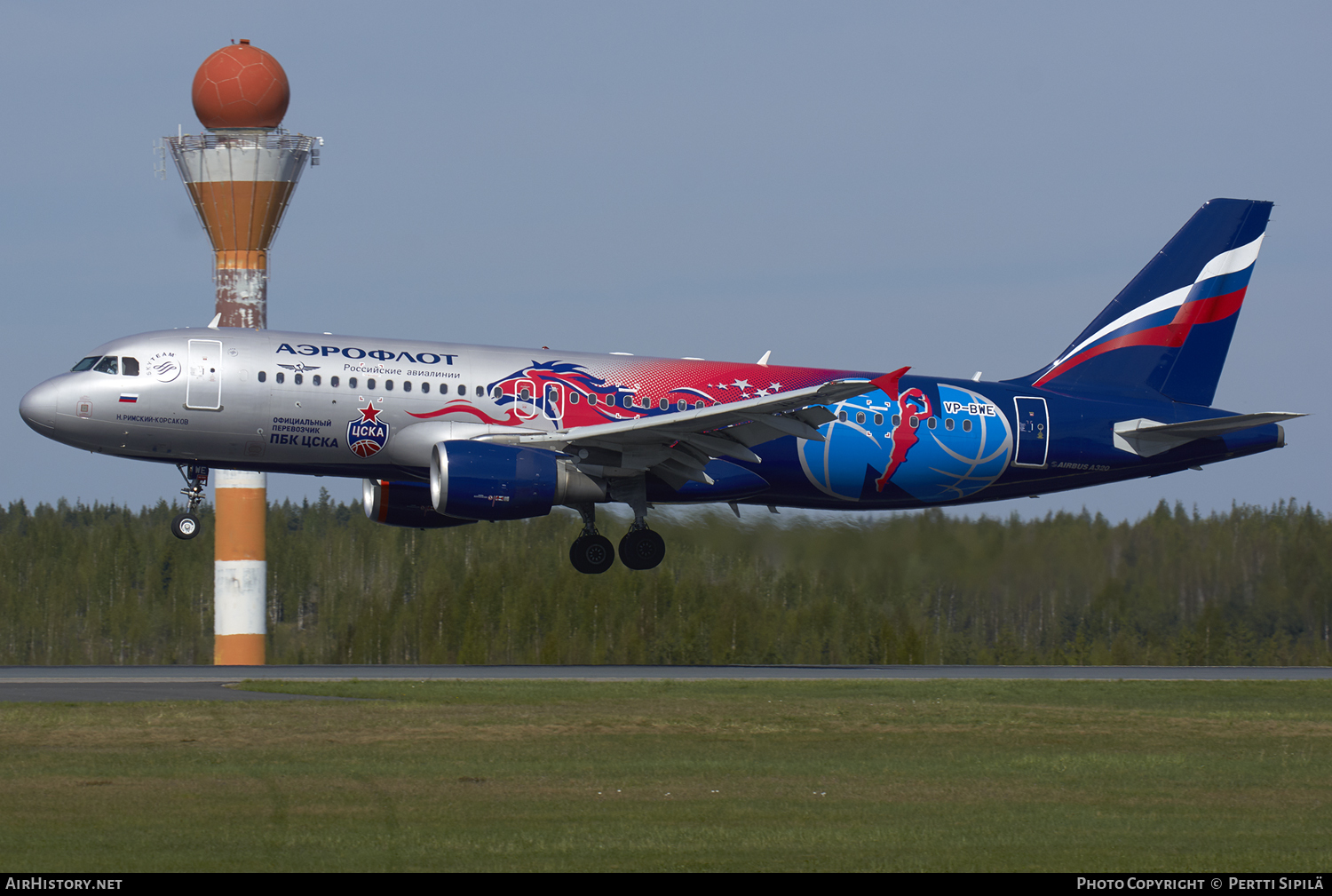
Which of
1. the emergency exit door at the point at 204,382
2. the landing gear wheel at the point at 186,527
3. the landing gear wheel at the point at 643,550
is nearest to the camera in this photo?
the emergency exit door at the point at 204,382

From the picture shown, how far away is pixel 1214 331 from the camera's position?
4150cm

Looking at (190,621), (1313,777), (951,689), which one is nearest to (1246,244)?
(951,689)

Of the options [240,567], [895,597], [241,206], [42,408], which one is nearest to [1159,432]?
[895,597]

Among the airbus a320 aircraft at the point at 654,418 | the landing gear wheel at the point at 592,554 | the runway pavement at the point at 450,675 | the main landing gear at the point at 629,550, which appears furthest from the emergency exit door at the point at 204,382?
the landing gear wheel at the point at 592,554

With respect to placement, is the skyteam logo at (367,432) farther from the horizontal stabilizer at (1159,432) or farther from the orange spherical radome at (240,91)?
the orange spherical radome at (240,91)

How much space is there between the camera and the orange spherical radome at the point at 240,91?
56.8 metres

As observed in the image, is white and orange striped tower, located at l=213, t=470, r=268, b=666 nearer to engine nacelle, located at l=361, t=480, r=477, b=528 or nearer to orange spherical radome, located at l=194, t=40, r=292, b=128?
orange spherical radome, located at l=194, t=40, r=292, b=128

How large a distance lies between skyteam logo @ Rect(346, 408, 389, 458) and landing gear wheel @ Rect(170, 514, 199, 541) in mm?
4525

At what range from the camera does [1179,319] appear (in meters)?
41.2

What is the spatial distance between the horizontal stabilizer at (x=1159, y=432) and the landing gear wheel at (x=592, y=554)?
12.6m

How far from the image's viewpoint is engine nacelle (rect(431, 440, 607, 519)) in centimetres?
3231

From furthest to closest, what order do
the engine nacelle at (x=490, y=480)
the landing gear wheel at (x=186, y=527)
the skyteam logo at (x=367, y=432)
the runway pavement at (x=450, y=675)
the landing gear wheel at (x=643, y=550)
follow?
the landing gear wheel at (x=643, y=550)
the landing gear wheel at (x=186, y=527)
the skyteam logo at (x=367, y=432)
the engine nacelle at (x=490, y=480)
the runway pavement at (x=450, y=675)

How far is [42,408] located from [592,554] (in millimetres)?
11951
